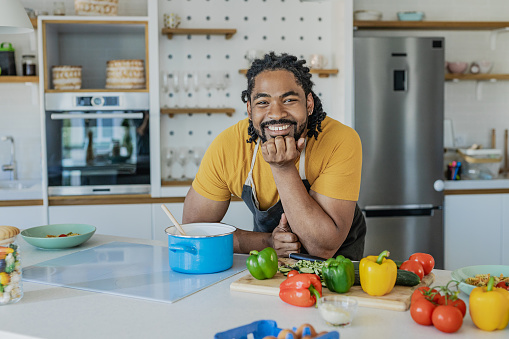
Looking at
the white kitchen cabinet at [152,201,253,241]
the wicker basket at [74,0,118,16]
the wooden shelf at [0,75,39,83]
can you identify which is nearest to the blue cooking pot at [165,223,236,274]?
the white kitchen cabinet at [152,201,253,241]

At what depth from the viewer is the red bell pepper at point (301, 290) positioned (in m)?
1.29

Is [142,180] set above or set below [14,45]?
below

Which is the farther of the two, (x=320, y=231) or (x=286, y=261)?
(x=320, y=231)

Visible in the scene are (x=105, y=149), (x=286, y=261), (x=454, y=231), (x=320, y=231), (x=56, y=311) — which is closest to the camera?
(x=56, y=311)

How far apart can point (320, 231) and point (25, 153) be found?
118 inches

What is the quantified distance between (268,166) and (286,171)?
0.19 meters

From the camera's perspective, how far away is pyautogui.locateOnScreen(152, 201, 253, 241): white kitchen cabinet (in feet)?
12.2

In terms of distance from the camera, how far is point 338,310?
1.16 m

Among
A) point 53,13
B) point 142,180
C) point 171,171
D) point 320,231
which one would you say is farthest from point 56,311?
point 53,13

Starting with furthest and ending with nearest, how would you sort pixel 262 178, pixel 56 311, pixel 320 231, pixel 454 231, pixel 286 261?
pixel 454 231 → pixel 262 178 → pixel 320 231 → pixel 286 261 → pixel 56 311

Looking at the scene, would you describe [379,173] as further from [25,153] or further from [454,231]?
Answer: [25,153]

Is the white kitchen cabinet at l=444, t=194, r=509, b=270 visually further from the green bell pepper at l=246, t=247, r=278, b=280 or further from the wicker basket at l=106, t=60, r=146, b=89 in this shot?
the green bell pepper at l=246, t=247, r=278, b=280

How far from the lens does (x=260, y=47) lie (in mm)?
4129

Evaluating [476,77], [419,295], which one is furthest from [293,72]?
[476,77]
